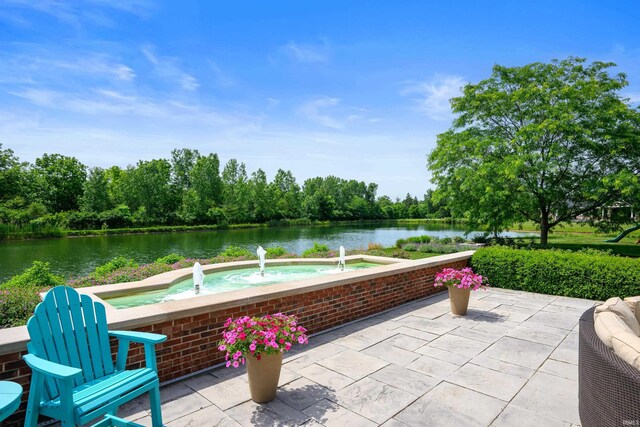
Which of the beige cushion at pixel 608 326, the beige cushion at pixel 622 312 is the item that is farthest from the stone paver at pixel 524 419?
the beige cushion at pixel 622 312

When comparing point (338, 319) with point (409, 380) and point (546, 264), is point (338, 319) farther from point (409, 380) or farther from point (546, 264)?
point (546, 264)

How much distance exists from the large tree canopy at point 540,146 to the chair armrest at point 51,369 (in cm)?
1459

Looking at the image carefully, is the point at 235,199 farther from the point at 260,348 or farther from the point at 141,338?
the point at 141,338

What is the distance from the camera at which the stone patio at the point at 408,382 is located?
2.75 meters

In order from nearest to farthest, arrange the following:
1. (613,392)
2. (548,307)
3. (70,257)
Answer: (613,392), (548,307), (70,257)

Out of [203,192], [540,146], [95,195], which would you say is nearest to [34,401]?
[540,146]

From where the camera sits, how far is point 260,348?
285 centimetres

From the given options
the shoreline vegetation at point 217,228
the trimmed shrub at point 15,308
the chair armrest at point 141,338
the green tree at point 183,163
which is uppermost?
the green tree at point 183,163

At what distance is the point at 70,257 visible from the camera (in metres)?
21.3

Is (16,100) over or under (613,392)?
over

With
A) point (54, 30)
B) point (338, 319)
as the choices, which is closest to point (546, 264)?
point (338, 319)

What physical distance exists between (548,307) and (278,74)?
989 cm

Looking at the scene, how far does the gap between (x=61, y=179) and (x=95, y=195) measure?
918 cm

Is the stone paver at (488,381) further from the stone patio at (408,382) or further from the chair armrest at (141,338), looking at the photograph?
the chair armrest at (141,338)
